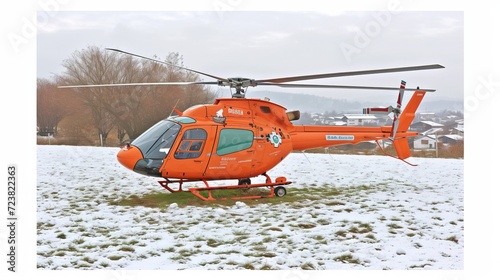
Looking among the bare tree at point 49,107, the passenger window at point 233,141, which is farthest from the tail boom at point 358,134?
the bare tree at point 49,107

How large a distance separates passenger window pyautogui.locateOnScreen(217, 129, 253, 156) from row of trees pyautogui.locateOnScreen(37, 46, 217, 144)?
6.86m

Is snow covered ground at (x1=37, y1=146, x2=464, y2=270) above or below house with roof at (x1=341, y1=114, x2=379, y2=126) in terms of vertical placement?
below

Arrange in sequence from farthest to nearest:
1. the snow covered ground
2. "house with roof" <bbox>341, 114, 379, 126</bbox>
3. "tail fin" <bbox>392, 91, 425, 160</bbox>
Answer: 1. "tail fin" <bbox>392, 91, 425, 160</bbox>
2. "house with roof" <bbox>341, 114, 379, 126</bbox>
3. the snow covered ground

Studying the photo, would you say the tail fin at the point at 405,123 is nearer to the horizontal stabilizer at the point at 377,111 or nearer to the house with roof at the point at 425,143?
the horizontal stabilizer at the point at 377,111

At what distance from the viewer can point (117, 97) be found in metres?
16.6

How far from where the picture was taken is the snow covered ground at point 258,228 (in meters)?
5.61

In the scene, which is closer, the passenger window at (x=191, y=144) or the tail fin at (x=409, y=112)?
the passenger window at (x=191, y=144)

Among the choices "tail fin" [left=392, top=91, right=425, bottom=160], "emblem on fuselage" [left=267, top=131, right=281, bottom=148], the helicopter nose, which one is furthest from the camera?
"tail fin" [left=392, top=91, right=425, bottom=160]

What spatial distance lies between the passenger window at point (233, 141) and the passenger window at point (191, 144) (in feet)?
1.22

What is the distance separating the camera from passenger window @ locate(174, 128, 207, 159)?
27.1 feet

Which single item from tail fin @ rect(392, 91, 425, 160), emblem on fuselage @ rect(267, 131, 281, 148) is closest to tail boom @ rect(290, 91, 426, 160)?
tail fin @ rect(392, 91, 425, 160)

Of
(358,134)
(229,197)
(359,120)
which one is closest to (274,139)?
(229,197)

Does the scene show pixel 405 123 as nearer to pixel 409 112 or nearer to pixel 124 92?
pixel 409 112

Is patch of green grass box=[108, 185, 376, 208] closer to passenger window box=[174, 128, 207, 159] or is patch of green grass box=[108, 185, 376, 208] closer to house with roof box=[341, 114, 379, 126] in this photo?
passenger window box=[174, 128, 207, 159]
